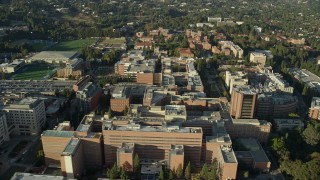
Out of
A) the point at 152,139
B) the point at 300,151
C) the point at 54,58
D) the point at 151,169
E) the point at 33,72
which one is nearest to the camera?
the point at 152,139

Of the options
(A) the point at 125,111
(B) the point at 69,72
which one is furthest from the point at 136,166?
(B) the point at 69,72

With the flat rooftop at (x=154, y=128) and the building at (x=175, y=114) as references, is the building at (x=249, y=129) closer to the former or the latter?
the building at (x=175, y=114)

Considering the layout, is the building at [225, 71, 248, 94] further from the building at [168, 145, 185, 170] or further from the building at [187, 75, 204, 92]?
the building at [168, 145, 185, 170]

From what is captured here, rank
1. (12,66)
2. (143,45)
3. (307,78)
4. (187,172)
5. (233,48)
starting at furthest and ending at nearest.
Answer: (143,45), (233,48), (12,66), (307,78), (187,172)

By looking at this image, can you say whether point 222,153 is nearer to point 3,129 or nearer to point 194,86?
point 194,86

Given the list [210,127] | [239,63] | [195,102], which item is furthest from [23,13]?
[210,127]

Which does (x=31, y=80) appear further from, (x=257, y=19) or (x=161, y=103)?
(x=257, y=19)

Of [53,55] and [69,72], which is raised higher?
[53,55]
